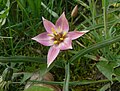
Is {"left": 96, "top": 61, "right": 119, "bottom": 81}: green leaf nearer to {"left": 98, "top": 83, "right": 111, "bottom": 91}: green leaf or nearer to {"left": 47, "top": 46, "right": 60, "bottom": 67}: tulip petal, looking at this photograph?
{"left": 98, "top": 83, "right": 111, "bottom": 91}: green leaf

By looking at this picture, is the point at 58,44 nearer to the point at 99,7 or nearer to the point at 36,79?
the point at 36,79

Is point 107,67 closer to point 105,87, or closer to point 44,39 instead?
point 105,87

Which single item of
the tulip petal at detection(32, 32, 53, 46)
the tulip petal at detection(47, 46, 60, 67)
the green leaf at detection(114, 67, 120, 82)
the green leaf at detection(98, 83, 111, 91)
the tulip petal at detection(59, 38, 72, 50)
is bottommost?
the green leaf at detection(98, 83, 111, 91)

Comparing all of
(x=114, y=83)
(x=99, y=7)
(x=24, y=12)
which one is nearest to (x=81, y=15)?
(x=99, y=7)

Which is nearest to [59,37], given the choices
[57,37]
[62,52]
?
[57,37]

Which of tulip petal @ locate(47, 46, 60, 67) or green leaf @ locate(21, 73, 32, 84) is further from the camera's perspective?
green leaf @ locate(21, 73, 32, 84)

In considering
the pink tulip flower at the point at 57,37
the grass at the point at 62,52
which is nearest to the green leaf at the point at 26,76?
the grass at the point at 62,52

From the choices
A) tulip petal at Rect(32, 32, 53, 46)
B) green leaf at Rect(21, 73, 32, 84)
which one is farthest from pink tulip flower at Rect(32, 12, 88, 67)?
green leaf at Rect(21, 73, 32, 84)
